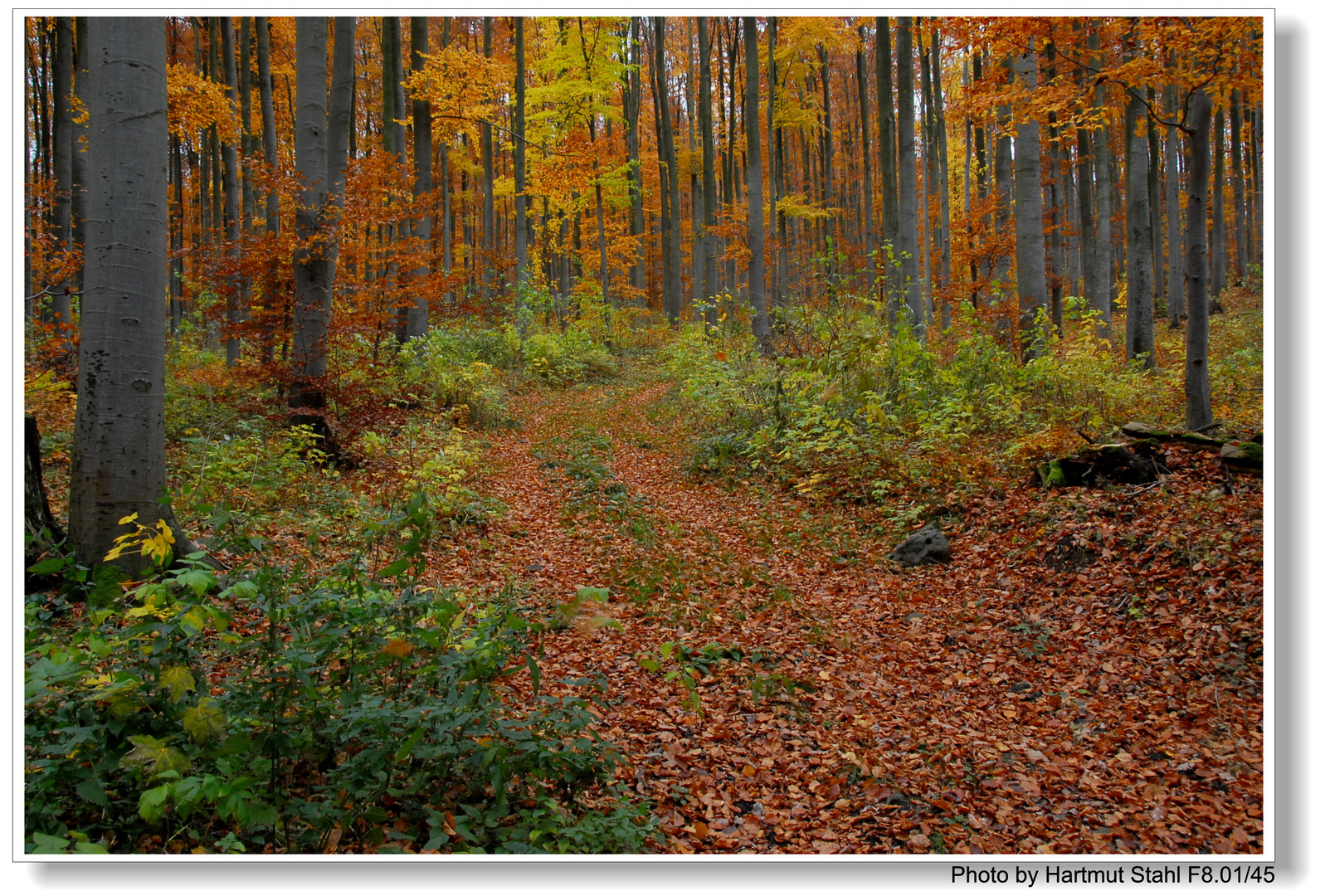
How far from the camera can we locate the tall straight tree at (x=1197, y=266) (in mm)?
5941

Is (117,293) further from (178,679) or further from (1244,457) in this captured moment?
(1244,457)

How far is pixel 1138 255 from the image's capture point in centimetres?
1177

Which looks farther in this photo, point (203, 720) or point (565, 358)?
point (565, 358)

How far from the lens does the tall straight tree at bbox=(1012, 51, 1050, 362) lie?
9.62m

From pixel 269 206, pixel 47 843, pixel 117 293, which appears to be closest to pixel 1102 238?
pixel 269 206

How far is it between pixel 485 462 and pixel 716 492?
3.10 m

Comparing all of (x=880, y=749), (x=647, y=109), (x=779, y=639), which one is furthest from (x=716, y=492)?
(x=647, y=109)

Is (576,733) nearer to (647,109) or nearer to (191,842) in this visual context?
(191,842)

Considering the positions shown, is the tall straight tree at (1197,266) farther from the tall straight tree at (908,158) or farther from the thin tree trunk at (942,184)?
the thin tree trunk at (942,184)

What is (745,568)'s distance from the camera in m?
6.23

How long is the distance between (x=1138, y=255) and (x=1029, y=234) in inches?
129

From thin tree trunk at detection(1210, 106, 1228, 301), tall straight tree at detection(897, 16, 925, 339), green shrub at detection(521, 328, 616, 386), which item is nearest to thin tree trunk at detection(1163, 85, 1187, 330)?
thin tree trunk at detection(1210, 106, 1228, 301)

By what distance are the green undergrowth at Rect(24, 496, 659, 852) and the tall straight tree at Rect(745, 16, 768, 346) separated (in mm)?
12974
